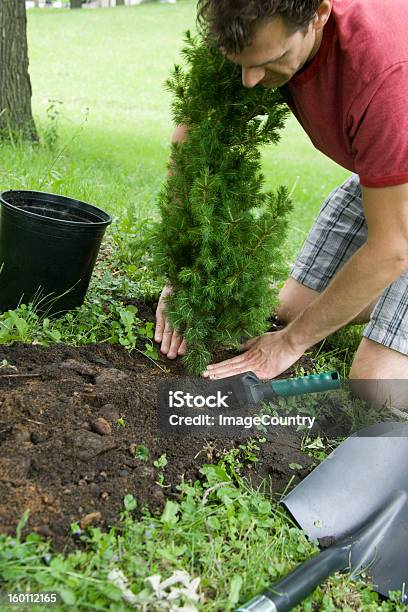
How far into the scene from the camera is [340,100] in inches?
90.0

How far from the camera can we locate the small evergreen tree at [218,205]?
2.43 meters

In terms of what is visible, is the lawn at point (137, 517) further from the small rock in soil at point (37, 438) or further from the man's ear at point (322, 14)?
the man's ear at point (322, 14)

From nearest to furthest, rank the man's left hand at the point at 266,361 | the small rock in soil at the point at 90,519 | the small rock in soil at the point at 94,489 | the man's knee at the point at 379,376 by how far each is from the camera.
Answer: the small rock in soil at the point at 90,519
the small rock in soil at the point at 94,489
the man's left hand at the point at 266,361
the man's knee at the point at 379,376

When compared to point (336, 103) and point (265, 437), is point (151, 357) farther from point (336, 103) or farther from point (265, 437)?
point (336, 103)

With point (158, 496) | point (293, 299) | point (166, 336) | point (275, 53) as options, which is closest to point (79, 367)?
point (166, 336)

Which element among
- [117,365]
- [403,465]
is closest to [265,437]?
[403,465]

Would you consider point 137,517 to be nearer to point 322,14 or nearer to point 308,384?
point 308,384

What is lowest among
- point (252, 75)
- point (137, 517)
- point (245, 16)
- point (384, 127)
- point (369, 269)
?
point (137, 517)

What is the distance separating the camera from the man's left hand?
2688 millimetres

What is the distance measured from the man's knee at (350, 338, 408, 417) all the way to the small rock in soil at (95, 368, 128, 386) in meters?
1.09

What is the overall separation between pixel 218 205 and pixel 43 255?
743 millimetres

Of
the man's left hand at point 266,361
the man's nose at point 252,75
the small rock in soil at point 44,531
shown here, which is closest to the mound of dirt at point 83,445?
the small rock in soil at point 44,531

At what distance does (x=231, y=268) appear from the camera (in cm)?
249

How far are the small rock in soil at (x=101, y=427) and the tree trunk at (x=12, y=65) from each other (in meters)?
4.00
